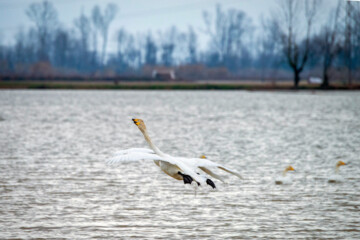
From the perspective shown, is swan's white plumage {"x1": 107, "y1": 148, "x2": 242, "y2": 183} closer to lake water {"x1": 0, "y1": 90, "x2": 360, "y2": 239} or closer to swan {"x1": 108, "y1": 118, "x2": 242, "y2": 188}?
swan {"x1": 108, "y1": 118, "x2": 242, "y2": 188}

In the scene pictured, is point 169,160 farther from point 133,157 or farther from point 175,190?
point 175,190

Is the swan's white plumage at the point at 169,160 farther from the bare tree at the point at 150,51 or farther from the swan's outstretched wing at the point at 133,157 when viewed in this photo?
the bare tree at the point at 150,51

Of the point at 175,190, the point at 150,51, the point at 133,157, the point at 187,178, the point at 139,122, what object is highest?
the point at 150,51

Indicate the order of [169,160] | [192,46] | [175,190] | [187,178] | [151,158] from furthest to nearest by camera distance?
[192,46]
[175,190]
[169,160]
[151,158]
[187,178]

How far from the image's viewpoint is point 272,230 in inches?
311

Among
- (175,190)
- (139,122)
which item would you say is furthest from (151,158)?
(175,190)

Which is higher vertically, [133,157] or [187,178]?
[133,157]

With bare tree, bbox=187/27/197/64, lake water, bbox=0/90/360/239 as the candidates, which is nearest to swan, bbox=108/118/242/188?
lake water, bbox=0/90/360/239

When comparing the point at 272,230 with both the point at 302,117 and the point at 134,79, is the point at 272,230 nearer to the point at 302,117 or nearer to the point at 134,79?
the point at 302,117

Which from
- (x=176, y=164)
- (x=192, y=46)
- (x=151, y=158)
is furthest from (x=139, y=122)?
(x=192, y=46)

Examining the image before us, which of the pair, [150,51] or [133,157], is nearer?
[133,157]

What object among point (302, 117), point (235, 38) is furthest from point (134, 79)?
point (235, 38)

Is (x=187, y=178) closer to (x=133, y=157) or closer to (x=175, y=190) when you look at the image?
(x=133, y=157)

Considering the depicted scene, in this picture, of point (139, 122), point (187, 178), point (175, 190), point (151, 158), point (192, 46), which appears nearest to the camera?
point (187, 178)
